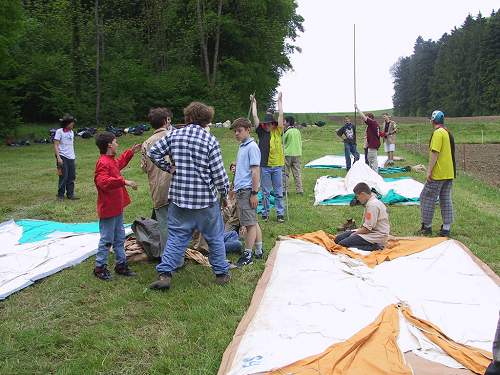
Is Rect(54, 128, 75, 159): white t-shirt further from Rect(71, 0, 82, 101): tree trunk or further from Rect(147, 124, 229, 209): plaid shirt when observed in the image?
Rect(71, 0, 82, 101): tree trunk

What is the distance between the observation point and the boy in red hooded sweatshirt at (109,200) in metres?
5.12

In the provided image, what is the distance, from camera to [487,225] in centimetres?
756

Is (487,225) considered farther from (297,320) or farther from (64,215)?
(64,215)

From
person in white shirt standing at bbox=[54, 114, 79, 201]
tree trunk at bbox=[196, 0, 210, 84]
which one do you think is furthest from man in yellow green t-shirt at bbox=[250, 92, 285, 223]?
tree trunk at bbox=[196, 0, 210, 84]

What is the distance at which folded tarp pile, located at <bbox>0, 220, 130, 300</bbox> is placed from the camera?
5407 mm

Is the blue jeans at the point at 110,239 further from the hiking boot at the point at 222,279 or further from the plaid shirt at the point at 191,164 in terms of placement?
the hiking boot at the point at 222,279

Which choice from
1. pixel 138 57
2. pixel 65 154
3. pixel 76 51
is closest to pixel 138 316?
pixel 65 154

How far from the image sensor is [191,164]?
187 inches

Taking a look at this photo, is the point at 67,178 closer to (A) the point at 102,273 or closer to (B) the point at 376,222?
(A) the point at 102,273

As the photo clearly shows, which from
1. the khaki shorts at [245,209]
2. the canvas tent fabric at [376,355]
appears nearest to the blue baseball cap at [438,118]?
the khaki shorts at [245,209]

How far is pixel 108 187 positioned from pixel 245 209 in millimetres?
1544

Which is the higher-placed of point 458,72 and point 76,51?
point 458,72

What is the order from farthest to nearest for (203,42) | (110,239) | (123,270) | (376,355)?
1. (203,42)
2. (123,270)
3. (110,239)
4. (376,355)

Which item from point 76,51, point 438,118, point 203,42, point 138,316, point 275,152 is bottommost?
point 138,316
